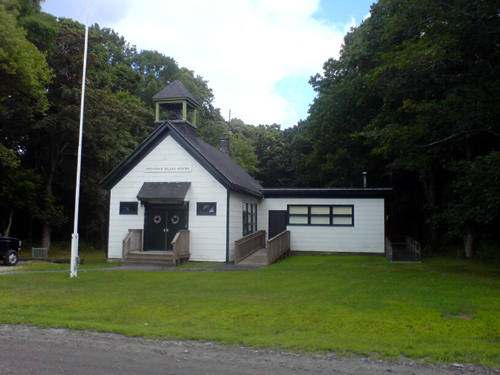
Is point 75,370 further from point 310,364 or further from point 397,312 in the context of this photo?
point 397,312

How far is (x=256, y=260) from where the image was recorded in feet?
64.7

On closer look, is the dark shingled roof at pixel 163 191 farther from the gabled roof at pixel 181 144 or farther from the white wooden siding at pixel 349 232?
the white wooden siding at pixel 349 232

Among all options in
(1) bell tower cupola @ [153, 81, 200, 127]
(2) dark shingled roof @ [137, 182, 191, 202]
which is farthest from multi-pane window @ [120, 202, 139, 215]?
(1) bell tower cupola @ [153, 81, 200, 127]

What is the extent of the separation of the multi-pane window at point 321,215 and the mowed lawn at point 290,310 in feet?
29.5

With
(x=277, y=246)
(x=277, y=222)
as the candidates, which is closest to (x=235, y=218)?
(x=277, y=246)

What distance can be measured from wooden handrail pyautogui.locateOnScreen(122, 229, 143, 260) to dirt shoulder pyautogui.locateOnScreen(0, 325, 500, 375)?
40.8ft

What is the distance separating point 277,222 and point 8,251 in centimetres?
1318

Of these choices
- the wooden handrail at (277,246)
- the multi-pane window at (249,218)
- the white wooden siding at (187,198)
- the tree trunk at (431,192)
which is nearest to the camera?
the wooden handrail at (277,246)

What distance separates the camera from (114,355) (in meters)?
5.89

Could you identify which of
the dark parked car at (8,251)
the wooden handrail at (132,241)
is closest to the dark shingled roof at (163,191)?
the wooden handrail at (132,241)

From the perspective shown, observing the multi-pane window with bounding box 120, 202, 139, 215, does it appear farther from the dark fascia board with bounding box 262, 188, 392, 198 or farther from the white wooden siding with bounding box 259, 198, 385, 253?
the white wooden siding with bounding box 259, 198, 385, 253

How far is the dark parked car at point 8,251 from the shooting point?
1911 cm

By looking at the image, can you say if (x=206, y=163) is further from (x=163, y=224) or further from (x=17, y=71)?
(x=17, y=71)

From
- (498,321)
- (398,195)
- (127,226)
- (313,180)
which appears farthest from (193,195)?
(313,180)
